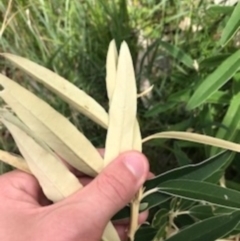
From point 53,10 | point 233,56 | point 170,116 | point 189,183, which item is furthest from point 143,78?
point 189,183

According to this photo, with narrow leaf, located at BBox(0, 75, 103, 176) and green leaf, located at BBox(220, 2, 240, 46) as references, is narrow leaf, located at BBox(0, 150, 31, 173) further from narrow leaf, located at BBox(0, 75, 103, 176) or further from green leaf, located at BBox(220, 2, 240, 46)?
green leaf, located at BBox(220, 2, 240, 46)

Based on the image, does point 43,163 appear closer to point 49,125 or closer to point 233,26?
point 49,125

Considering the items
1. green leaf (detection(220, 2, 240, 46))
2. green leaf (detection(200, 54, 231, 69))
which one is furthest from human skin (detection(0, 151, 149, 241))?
green leaf (detection(200, 54, 231, 69))

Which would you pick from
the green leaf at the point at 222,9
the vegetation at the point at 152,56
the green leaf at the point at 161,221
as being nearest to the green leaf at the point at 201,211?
the green leaf at the point at 161,221

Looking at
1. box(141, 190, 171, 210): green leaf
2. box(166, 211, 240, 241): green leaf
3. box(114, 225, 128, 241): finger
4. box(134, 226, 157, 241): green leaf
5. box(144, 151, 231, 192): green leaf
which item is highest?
box(144, 151, 231, 192): green leaf

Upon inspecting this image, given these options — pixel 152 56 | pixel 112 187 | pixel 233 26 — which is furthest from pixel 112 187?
pixel 152 56

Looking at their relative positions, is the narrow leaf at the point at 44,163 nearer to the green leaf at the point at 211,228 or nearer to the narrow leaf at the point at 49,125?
the narrow leaf at the point at 49,125
